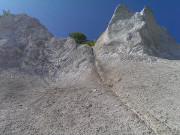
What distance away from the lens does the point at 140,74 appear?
639 cm

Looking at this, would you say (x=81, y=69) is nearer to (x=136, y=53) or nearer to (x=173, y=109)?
(x=136, y=53)

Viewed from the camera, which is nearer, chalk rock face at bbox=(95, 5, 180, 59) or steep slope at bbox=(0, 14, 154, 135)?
steep slope at bbox=(0, 14, 154, 135)

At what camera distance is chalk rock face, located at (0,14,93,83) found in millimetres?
8664

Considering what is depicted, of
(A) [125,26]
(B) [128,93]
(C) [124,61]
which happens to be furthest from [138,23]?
(B) [128,93]

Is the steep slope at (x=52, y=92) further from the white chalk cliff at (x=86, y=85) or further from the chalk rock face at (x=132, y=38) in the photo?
the chalk rock face at (x=132, y=38)

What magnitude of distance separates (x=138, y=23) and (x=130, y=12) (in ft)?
7.57

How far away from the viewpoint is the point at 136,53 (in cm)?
891

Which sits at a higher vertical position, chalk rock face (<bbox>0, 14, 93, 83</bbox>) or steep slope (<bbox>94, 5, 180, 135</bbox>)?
chalk rock face (<bbox>0, 14, 93, 83</bbox>)

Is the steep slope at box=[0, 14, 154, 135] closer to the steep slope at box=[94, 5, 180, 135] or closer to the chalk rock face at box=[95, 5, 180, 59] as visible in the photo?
the steep slope at box=[94, 5, 180, 135]

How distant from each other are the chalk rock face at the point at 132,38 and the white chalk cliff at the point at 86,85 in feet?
0.28

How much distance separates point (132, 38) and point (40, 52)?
284 inches

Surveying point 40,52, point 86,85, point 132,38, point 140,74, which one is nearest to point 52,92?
point 86,85

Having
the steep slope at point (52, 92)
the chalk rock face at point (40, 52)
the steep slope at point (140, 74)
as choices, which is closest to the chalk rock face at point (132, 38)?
the steep slope at point (140, 74)

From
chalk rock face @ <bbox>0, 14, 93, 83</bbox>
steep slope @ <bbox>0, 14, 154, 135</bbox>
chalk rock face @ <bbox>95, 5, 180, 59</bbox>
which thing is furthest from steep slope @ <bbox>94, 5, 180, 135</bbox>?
chalk rock face @ <bbox>0, 14, 93, 83</bbox>
